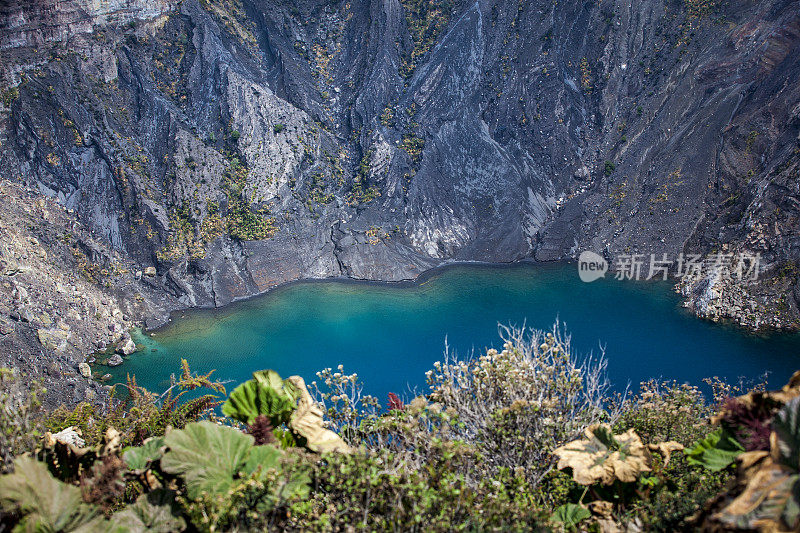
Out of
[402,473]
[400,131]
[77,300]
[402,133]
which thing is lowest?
[77,300]

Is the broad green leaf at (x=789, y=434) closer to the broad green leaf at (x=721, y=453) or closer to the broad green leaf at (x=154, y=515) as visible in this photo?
the broad green leaf at (x=721, y=453)

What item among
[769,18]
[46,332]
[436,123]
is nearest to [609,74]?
[769,18]

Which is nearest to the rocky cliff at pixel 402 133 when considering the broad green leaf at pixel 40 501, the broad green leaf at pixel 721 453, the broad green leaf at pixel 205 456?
the broad green leaf at pixel 721 453

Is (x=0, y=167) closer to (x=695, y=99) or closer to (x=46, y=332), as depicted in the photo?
(x=46, y=332)

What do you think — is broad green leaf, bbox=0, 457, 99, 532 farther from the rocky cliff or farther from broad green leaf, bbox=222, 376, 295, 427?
the rocky cliff

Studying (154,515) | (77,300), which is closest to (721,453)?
(154,515)

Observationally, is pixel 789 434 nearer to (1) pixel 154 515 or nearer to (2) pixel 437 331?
(1) pixel 154 515

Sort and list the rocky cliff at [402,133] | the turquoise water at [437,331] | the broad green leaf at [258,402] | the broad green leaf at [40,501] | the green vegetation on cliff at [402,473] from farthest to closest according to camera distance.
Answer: the rocky cliff at [402,133] → the turquoise water at [437,331] → the broad green leaf at [258,402] → the green vegetation on cliff at [402,473] → the broad green leaf at [40,501]
